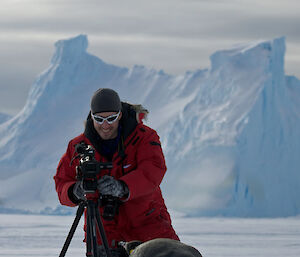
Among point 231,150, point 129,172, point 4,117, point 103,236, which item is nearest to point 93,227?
point 103,236

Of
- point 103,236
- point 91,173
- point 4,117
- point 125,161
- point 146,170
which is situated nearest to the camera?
point 91,173

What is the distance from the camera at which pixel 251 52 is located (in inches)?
920

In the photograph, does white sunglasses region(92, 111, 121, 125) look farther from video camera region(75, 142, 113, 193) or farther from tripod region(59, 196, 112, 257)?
tripod region(59, 196, 112, 257)

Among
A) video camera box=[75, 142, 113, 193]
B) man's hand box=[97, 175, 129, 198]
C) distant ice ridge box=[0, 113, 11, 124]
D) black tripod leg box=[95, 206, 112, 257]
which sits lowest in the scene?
distant ice ridge box=[0, 113, 11, 124]

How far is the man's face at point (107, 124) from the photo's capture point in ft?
9.59

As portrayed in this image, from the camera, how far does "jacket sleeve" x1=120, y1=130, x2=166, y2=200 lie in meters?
2.81

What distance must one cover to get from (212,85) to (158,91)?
331 inches

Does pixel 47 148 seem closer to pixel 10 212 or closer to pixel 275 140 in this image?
pixel 10 212

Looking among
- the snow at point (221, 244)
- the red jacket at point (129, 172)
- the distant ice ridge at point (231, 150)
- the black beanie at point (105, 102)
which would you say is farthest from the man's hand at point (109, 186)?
the distant ice ridge at point (231, 150)

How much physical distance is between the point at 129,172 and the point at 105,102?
32 cm

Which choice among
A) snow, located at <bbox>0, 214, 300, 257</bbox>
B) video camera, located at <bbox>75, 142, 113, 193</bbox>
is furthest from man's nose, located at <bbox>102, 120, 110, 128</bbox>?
snow, located at <bbox>0, 214, 300, 257</bbox>

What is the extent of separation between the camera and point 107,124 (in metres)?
2.93

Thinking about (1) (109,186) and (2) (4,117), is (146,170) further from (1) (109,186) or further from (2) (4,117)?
(2) (4,117)

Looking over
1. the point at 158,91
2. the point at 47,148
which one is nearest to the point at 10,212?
the point at 47,148
